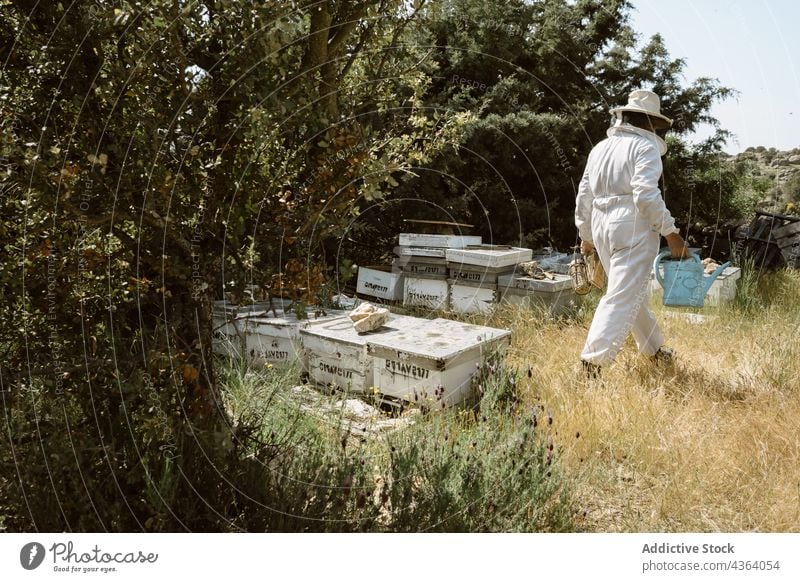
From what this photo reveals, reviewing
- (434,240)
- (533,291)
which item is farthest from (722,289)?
(434,240)

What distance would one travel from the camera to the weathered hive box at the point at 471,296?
5.72 metres

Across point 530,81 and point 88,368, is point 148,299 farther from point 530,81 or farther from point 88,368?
point 530,81

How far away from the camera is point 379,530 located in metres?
2.43

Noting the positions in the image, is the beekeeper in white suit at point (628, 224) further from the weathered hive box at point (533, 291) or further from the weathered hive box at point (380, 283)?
the weathered hive box at point (380, 283)

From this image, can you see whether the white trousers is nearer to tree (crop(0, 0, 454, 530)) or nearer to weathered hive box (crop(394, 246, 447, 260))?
weathered hive box (crop(394, 246, 447, 260))

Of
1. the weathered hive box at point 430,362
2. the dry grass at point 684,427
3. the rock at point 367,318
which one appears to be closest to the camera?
the dry grass at point 684,427

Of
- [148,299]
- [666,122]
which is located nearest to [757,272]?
[666,122]

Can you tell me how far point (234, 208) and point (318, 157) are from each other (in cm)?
47

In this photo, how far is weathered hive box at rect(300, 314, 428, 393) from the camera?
407 centimetres

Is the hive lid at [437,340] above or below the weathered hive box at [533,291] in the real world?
below

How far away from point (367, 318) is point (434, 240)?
2151 millimetres

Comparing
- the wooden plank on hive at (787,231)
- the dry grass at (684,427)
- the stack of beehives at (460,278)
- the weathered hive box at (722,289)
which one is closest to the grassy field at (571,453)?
the dry grass at (684,427)

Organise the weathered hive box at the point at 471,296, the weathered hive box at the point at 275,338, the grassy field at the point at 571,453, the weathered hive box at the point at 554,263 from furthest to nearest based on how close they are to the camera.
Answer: the weathered hive box at the point at 554,263 < the weathered hive box at the point at 471,296 < the weathered hive box at the point at 275,338 < the grassy field at the point at 571,453

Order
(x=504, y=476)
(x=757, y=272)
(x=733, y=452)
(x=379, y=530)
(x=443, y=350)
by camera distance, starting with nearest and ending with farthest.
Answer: (x=379, y=530) < (x=504, y=476) < (x=733, y=452) < (x=443, y=350) < (x=757, y=272)
